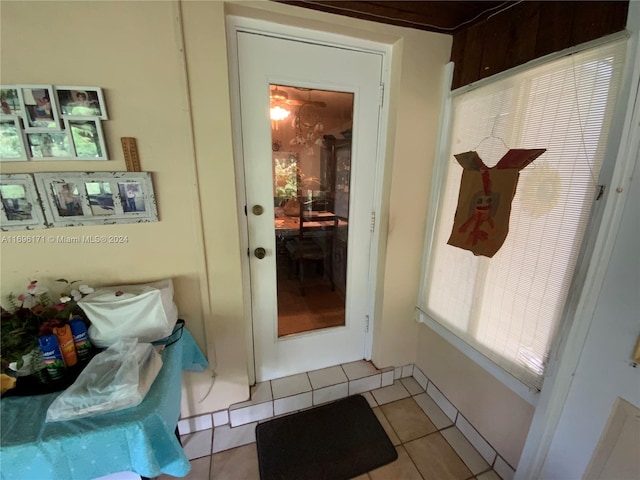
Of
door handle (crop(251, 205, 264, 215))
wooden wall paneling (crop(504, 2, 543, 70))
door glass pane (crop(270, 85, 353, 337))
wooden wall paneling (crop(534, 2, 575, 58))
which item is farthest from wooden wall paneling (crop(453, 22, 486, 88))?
door handle (crop(251, 205, 264, 215))

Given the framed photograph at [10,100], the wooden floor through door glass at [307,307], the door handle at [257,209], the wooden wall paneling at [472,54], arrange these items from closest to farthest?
the framed photograph at [10,100] < the wooden wall paneling at [472,54] < the door handle at [257,209] < the wooden floor through door glass at [307,307]

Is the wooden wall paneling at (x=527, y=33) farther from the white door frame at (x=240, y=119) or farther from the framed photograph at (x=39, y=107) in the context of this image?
the framed photograph at (x=39, y=107)

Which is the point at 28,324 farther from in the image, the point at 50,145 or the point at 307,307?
the point at 307,307

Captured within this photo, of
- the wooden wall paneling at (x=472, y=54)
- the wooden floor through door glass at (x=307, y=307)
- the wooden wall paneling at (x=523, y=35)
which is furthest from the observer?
the wooden floor through door glass at (x=307, y=307)

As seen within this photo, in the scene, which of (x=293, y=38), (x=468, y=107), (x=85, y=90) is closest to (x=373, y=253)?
(x=468, y=107)

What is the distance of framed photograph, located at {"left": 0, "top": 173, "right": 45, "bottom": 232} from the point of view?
95 centimetres

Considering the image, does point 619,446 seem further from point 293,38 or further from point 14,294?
point 14,294

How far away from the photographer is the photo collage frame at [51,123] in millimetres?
914

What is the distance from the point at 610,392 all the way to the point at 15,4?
2386mm

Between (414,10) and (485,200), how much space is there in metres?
0.95

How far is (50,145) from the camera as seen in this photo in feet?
3.18

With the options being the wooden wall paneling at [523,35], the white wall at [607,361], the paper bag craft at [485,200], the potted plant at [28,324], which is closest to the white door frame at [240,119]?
the paper bag craft at [485,200]

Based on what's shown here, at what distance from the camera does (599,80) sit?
84 centimetres

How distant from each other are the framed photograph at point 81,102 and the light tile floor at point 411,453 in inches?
64.6
